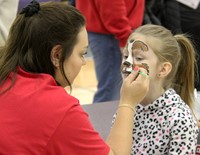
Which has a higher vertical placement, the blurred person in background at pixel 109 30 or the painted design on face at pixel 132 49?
the painted design on face at pixel 132 49

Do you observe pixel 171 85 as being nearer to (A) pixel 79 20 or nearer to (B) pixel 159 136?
(B) pixel 159 136

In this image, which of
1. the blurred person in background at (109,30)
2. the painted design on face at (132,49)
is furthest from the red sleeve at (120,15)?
the painted design on face at (132,49)

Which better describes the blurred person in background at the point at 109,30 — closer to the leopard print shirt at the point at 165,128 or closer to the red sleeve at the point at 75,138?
the leopard print shirt at the point at 165,128

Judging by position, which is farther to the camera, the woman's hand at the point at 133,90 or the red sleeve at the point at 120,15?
the red sleeve at the point at 120,15

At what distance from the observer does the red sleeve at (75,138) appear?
3.39 feet

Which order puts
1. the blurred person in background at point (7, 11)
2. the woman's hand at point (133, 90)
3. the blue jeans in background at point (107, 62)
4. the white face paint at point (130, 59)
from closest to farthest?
the woman's hand at point (133, 90), the white face paint at point (130, 59), the blurred person in background at point (7, 11), the blue jeans in background at point (107, 62)

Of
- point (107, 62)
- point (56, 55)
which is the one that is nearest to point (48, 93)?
point (56, 55)

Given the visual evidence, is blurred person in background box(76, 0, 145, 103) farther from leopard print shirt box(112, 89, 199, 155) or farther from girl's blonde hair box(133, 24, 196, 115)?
leopard print shirt box(112, 89, 199, 155)

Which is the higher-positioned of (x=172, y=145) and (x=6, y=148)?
(x=6, y=148)

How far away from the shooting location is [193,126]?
134 centimetres

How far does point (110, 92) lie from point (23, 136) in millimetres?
1332

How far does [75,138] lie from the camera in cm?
105

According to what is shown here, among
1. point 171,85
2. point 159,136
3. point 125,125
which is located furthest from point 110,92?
point 125,125

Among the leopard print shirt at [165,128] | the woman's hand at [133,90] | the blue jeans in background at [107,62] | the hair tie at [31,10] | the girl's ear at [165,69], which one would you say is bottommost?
the blue jeans in background at [107,62]
